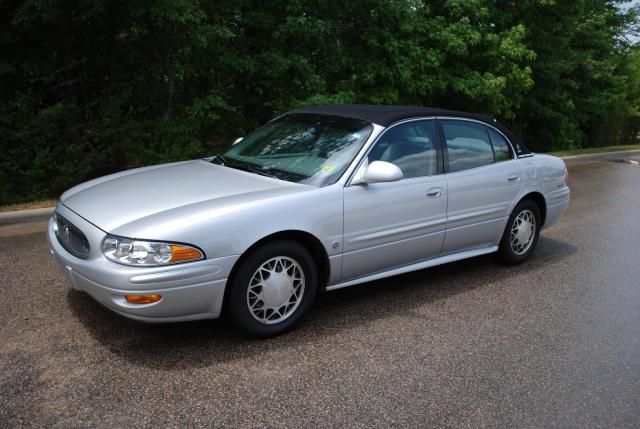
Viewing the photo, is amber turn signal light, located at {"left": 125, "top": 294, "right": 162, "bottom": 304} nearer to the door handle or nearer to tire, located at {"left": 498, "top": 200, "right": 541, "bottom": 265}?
A: the door handle

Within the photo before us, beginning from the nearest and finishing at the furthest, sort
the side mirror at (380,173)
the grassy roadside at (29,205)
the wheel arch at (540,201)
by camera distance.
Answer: the side mirror at (380,173)
the wheel arch at (540,201)
the grassy roadside at (29,205)

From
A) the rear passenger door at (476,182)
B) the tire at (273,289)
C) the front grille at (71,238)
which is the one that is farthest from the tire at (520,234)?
the front grille at (71,238)

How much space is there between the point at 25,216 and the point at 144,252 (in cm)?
461

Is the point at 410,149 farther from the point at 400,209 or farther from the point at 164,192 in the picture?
the point at 164,192

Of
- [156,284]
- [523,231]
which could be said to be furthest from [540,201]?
[156,284]

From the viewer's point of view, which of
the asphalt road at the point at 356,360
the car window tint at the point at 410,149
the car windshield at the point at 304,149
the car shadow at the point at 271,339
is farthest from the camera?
the car window tint at the point at 410,149

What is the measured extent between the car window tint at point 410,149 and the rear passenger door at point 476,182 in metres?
0.17

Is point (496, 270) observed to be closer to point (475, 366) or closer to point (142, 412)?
point (475, 366)

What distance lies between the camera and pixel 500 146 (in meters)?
5.73

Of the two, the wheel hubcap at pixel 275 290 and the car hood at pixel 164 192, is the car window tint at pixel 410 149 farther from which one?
the wheel hubcap at pixel 275 290

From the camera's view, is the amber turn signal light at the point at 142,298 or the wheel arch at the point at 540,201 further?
the wheel arch at the point at 540,201

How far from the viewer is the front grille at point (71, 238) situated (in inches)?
150

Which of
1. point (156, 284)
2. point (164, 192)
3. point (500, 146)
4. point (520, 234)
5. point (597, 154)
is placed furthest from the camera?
point (597, 154)

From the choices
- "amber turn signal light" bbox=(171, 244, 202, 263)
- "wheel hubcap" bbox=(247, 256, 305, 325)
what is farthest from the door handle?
"amber turn signal light" bbox=(171, 244, 202, 263)
